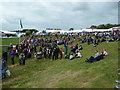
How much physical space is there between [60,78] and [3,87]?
4054 millimetres

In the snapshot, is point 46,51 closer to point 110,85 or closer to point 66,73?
point 66,73

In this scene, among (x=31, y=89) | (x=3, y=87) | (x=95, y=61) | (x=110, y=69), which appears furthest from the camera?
(x=95, y=61)

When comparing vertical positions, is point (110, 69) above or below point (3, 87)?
above

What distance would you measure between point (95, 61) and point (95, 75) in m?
4.40

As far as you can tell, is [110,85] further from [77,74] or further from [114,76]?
[77,74]

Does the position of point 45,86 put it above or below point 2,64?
below

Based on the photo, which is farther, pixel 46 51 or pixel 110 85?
pixel 46 51

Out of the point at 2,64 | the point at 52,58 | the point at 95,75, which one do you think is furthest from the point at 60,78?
the point at 52,58

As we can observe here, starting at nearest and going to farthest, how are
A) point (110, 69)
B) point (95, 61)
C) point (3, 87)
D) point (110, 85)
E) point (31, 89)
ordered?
point (110, 85) → point (31, 89) → point (3, 87) → point (110, 69) → point (95, 61)

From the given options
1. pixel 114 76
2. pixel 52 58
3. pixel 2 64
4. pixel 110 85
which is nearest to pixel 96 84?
pixel 110 85

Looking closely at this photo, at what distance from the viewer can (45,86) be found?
454 inches

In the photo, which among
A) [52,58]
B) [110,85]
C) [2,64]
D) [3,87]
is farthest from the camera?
[52,58]

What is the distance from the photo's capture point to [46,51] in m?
23.2

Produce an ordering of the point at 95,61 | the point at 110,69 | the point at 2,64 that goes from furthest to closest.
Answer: the point at 95,61 < the point at 2,64 < the point at 110,69
